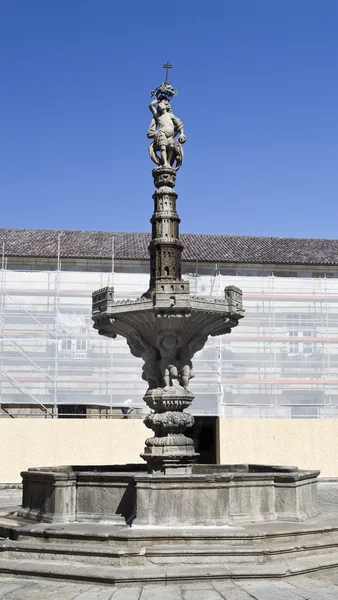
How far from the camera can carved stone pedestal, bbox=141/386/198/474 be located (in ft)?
30.6

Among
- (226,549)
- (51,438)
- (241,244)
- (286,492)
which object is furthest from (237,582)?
(241,244)

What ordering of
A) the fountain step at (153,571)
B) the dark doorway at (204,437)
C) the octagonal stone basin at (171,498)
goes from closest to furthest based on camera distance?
the fountain step at (153,571)
the octagonal stone basin at (171,498)
the dark doorway at (204,437)

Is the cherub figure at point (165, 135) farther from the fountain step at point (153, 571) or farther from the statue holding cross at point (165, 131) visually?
the fountain step at point (153, 571)

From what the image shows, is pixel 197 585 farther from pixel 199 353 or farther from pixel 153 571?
pixel 199 353

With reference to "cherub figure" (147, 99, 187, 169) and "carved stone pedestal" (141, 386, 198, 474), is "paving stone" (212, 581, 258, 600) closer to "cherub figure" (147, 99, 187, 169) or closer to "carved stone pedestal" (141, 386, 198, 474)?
"carved stone pedestal" (141, 386, 198, 474)

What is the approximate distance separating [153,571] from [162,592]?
0.50m

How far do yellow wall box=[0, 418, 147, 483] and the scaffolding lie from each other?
3.17 feet

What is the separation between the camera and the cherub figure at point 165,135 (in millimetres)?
10375

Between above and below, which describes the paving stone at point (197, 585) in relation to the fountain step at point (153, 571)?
below

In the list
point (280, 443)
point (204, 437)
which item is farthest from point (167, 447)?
point (204, 437)

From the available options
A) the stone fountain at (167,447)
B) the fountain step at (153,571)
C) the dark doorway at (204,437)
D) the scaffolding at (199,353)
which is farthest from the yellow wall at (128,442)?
the fountain step at (153,571)

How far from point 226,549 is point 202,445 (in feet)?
89.0

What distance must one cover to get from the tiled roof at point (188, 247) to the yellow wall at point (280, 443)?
627 centimetres

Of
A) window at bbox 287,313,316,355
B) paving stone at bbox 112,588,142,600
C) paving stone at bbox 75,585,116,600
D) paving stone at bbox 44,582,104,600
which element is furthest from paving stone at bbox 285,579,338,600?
window at bbox 287,313,316,355
